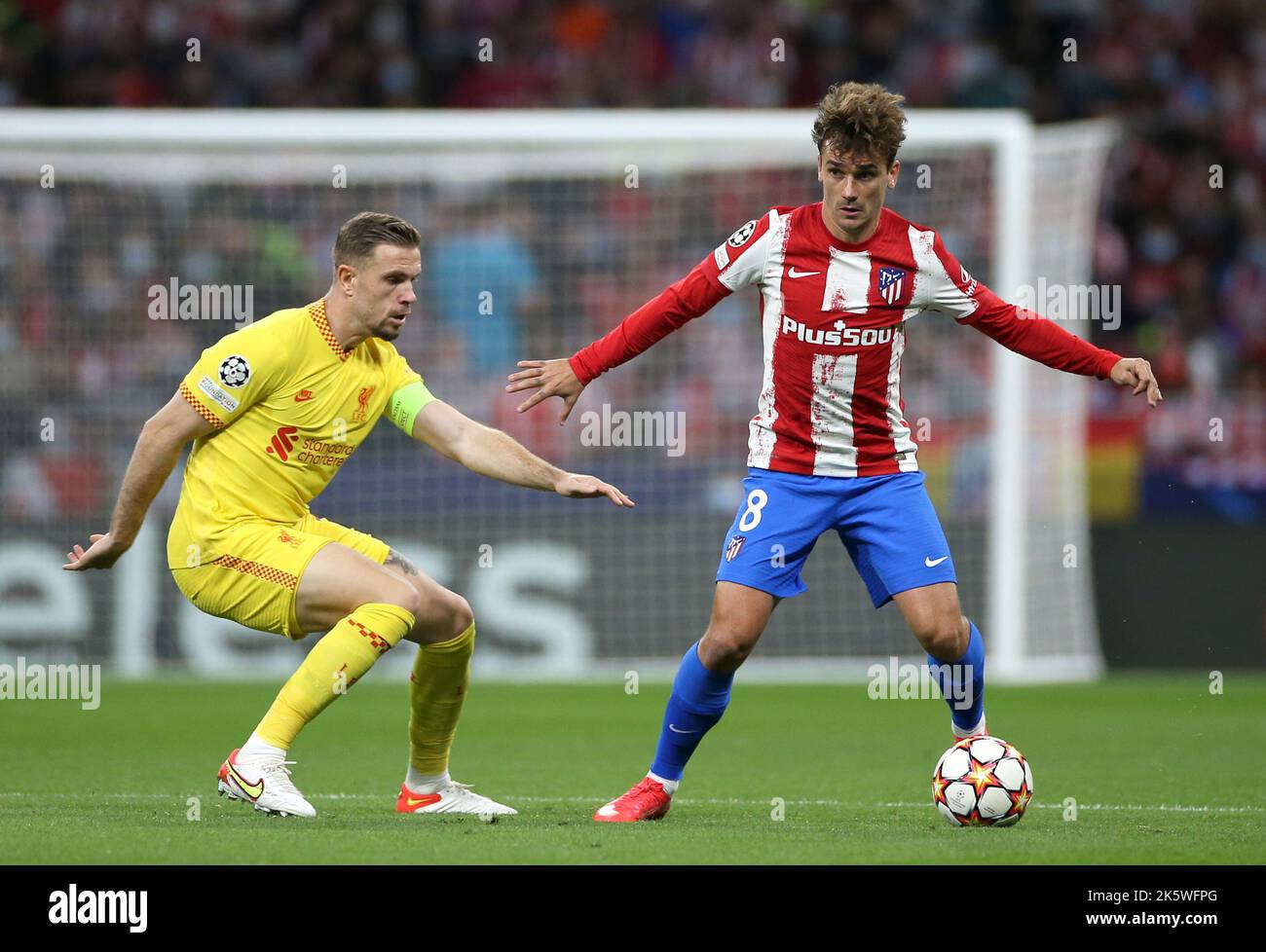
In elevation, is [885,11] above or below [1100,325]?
above

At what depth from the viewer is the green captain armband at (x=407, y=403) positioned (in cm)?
628

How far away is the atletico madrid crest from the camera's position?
5.98 metres

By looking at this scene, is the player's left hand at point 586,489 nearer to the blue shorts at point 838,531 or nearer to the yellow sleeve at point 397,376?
the blue shorts at point 838,531

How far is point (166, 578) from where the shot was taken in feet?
40.8

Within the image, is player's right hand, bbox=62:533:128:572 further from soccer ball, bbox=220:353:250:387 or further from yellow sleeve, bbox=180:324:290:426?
soccer ball, bbox=220:353:250:387

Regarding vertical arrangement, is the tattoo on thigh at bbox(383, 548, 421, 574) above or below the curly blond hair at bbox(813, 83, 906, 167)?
below

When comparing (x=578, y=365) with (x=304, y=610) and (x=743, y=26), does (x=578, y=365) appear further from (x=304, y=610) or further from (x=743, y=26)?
(x=743, y=26)

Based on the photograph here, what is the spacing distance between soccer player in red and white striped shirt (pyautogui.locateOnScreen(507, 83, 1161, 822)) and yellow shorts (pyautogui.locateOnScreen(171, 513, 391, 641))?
878 millimetres

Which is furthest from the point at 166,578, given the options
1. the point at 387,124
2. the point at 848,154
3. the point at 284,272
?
the point at 848,154

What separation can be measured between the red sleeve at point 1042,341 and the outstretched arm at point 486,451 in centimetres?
138

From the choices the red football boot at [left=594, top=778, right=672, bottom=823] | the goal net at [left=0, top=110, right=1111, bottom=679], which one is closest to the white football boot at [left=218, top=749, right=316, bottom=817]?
the red football boot at [left=594, top=778, right=672, bottom=823]

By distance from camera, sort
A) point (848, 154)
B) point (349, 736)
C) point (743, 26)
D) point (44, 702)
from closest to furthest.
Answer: point (848, 154)
point (349, 736)
point (44, 702)
point (743, 26)

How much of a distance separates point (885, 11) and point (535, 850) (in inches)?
568

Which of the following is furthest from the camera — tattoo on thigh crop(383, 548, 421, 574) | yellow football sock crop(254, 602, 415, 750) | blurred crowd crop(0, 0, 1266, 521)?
blurred crowd crop(0, 0, 1266, 521)
